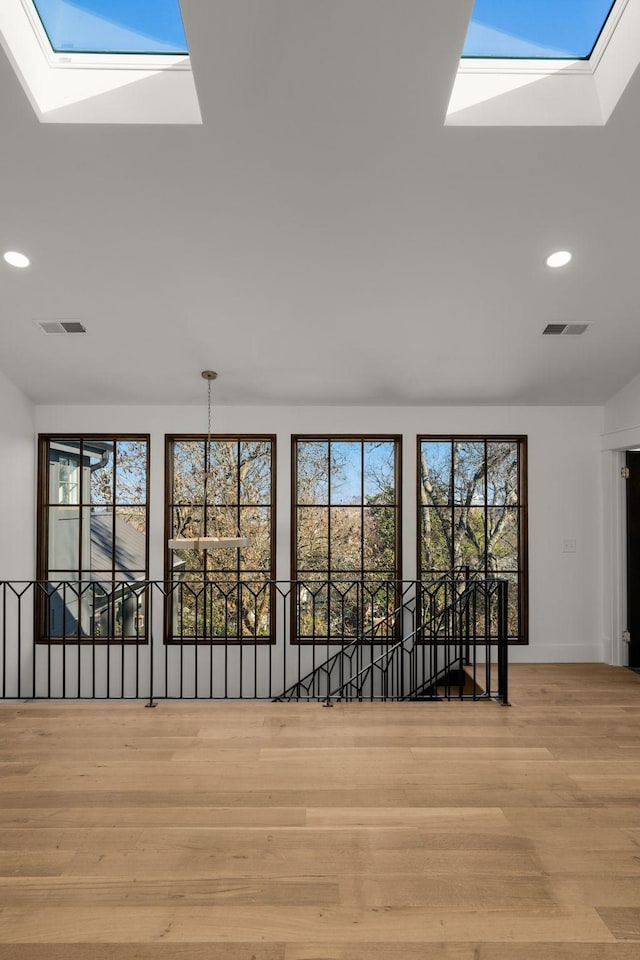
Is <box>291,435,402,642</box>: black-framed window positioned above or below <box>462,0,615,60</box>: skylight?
below

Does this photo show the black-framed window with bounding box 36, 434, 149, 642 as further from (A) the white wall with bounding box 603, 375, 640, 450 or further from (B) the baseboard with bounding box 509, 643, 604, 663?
(A) the white wall with bounding box 603, 375, 640, 450

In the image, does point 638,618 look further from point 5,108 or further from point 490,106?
point 5,108

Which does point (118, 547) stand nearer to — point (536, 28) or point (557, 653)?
point (557, 653)

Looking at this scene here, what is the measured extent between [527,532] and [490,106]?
402 cm

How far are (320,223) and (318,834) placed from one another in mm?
3201

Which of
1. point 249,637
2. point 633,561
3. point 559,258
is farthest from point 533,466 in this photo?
point 249,637

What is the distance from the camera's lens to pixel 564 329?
14.8 feet

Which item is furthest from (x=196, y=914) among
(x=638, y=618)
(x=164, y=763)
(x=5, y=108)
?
(x=638, y=618)

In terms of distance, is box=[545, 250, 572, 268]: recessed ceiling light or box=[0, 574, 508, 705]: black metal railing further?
box=[0, 574, 508, 705]: black metal railing

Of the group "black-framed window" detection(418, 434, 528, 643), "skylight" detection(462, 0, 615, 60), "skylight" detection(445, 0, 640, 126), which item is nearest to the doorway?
"black-framed window" detection(418, 434, 528, 643)

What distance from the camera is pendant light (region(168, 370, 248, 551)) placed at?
3443 millimetres

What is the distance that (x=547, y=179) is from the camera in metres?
3.13

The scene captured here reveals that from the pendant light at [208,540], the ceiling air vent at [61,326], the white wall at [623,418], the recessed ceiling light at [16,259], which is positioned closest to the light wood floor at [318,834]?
the pendant light at [208,540]

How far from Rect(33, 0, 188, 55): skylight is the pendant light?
101 inches
